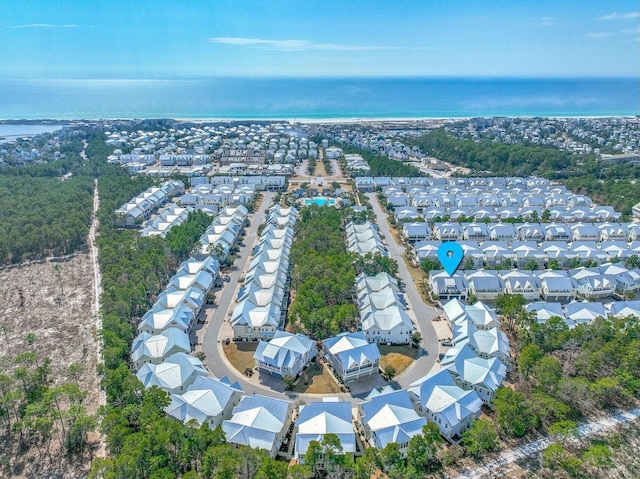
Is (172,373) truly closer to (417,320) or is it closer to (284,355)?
(284,355)

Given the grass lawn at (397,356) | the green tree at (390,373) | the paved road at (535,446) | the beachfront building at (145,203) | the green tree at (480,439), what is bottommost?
the paved road at (535,446)

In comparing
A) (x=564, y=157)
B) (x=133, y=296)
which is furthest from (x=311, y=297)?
(x=564, y=157)

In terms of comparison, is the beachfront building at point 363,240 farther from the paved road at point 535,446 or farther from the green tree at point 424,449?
the paved road at point 535,446

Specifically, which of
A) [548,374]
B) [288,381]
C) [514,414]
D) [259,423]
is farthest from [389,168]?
[259,423]

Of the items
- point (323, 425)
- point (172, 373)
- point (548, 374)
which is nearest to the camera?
point (323, 425)

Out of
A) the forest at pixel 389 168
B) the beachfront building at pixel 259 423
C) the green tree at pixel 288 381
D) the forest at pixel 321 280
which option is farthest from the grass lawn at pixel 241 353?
the forest at pixel 389 168

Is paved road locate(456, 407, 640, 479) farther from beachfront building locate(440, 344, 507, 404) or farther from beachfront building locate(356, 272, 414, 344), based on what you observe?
beachfront building locate(356, 272, 414, 344)
